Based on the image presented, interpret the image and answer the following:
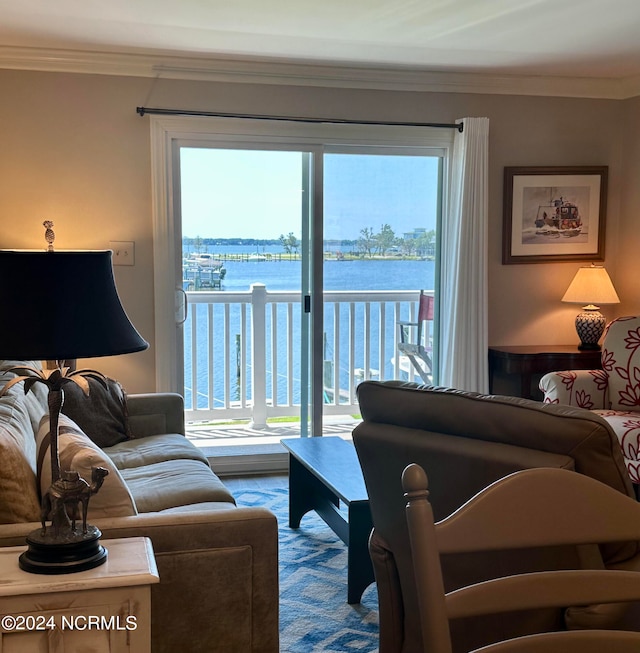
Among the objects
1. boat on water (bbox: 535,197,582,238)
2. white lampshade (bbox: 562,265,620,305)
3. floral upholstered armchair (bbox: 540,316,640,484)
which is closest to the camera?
floral upholstered armchair (bbox: 540,316,640,484)

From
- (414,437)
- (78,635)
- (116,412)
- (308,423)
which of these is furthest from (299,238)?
(78,635)

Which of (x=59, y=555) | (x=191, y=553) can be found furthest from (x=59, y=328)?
(x=191, y=553)

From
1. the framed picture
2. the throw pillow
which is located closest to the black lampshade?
the throw pillow

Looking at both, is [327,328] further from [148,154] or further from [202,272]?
[148,154]

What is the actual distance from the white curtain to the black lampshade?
3.29 meters

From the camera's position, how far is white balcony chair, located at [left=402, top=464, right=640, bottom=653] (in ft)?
3.24

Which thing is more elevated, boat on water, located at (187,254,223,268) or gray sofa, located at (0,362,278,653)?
boat on water, located at (187,254,223,268)

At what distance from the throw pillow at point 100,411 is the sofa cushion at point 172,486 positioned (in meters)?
0.49

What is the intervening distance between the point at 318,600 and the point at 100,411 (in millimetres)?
1375

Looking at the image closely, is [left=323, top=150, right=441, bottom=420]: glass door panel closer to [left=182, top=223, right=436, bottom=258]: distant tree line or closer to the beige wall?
[left=182, top=223, right=436, bottom=258]: distant tree line

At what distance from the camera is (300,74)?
446 centimetres

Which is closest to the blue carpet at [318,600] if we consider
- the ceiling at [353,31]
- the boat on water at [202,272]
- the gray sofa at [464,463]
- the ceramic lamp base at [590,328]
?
the gray sofa at [464,463]

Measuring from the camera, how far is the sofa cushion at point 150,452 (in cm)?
318

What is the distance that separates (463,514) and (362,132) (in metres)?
3.88
